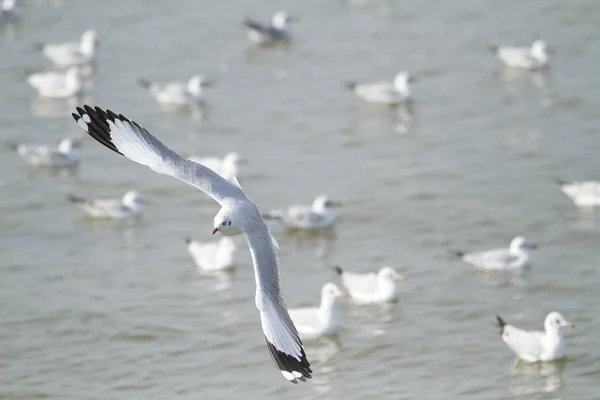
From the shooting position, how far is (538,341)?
13.0 meters

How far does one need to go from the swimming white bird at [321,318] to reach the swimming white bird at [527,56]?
8.72 meters

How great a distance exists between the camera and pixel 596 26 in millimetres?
23219

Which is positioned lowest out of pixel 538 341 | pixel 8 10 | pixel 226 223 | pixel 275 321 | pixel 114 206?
pixel 275 321

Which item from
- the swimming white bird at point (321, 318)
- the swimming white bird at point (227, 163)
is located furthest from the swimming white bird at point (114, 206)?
the swimming white bird at point (321, 318)

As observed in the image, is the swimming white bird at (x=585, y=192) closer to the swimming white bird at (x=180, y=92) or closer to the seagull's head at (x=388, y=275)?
the seagull's head at (x=388, y=275)

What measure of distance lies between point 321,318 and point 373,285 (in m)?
0.99

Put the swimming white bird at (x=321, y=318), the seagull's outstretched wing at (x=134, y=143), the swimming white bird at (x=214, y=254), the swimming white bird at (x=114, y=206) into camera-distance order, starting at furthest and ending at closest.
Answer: the swimming white bird at (x=114, y=206)
the swimming white bird at (x=214, y=254)
the swimming white bird at (x=321, y=318)
the seagull's outstretched wing at (x=134, y=143)

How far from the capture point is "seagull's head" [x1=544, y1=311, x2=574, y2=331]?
1307 centimetres

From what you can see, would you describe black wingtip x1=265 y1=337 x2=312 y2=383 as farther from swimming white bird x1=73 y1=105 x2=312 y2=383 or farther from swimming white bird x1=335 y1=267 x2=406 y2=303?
swimming white bird x1=335 y1=267 x2=406 y2=303

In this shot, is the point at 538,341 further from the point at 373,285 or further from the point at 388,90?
the point at 388,90

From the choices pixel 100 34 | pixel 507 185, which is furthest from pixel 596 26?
pixel 100 34

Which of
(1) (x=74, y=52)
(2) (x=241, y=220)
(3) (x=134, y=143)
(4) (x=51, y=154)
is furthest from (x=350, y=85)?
(2) (x=241, y=220)

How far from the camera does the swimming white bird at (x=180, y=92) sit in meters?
20.8

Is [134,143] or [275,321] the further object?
[134,143]
